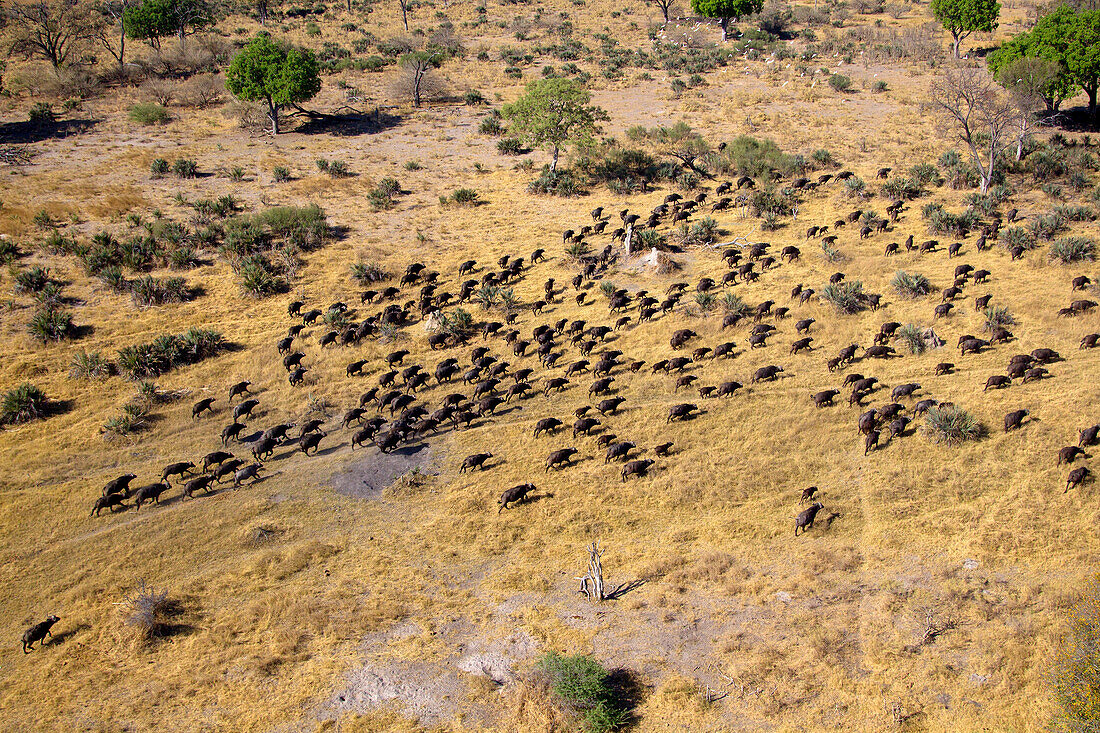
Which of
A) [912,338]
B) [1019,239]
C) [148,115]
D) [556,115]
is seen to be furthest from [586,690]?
[148,115]

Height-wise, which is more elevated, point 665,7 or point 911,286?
point 665,7

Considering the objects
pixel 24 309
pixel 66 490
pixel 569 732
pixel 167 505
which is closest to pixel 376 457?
pixel 167 505

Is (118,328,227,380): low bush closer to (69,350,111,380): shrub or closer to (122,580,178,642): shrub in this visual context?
(69,350,111,380): shrub

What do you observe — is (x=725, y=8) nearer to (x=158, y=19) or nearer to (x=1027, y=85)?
(x=1027, y=85)

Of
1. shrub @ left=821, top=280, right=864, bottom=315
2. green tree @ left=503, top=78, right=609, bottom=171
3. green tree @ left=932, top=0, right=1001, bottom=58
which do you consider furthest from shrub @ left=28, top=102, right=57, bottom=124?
green tree @ left=932, top=0, right=1001, bottom=58

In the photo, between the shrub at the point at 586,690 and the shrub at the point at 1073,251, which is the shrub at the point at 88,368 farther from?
the shrub at the point at 1073,251

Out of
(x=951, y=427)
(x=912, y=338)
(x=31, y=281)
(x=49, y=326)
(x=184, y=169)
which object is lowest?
(x=951, y=427)

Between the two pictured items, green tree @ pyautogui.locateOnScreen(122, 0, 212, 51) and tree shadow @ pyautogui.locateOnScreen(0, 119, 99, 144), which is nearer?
tree shadow @ pyautogui.locateOnScreen(0, 119, 99, 144)
